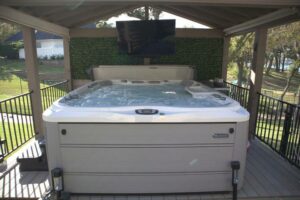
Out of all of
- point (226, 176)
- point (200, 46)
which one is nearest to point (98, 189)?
point (226, 176)

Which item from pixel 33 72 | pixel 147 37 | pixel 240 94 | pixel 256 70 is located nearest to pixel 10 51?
pixel 147 37

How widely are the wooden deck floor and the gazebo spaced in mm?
1187

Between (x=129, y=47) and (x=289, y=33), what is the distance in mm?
7397

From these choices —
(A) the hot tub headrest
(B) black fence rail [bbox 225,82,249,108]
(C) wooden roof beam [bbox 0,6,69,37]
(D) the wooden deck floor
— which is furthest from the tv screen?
(D) the wooden deck floor

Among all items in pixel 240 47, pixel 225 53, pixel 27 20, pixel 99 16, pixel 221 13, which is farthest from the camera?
pixel 240 47

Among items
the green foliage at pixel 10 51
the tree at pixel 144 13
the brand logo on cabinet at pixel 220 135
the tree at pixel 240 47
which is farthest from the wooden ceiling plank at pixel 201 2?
the green foliage at pixel 10 51

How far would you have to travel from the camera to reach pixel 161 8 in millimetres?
5633

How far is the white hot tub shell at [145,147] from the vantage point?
2223mm

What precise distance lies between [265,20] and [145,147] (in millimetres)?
2789

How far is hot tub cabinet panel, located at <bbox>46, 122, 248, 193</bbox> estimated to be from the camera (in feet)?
7.35

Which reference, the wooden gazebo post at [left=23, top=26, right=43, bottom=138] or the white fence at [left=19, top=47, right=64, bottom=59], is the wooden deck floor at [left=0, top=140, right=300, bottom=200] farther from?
the white fence at [left=19, top=47, right=64, bottom=59]

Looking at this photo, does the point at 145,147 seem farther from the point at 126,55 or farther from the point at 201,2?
the point at 126,55

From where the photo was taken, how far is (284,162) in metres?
3.24

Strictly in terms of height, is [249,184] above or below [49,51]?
below
